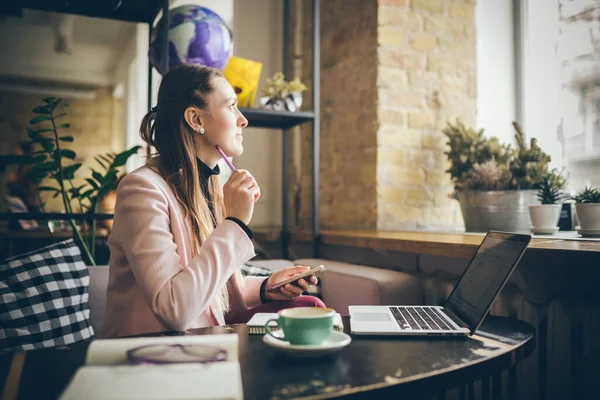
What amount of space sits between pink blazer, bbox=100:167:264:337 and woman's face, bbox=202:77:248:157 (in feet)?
0.61

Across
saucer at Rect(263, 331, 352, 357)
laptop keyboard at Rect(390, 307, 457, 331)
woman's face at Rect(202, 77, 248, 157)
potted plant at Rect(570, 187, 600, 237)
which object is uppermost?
woman's face at Rect(202, 77, 248, 157)

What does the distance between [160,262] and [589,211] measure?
3.98ft

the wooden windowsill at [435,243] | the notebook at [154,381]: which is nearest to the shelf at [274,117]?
the wooden windowsill at [435,243]

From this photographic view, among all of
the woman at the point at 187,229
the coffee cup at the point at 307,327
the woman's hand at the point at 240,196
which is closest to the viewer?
the coffee cup at the point at 307,327

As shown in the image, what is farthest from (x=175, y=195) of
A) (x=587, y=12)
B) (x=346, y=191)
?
(x=587, y=12)

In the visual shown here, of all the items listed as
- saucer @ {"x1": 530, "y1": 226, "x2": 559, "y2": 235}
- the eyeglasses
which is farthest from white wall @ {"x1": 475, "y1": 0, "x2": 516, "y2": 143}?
the eyeglasses

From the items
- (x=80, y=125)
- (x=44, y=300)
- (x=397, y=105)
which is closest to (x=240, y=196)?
(x=44, y=300)

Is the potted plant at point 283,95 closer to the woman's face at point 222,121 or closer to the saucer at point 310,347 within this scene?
the woman's face at point 222,121

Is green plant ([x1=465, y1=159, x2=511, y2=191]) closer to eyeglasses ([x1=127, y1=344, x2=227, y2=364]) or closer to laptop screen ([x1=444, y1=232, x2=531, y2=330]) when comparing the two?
laptop screen ([x1=444, y1=232, x2=531, y2=330])

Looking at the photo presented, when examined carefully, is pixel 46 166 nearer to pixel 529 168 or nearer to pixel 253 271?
pixel 253 271

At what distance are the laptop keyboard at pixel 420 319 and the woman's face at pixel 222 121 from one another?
0.58 metres

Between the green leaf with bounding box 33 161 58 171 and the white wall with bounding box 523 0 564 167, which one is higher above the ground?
the white wall with bounding box 523 0 564 167

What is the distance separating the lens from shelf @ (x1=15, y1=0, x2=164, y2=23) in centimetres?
203

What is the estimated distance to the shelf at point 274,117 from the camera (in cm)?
221
